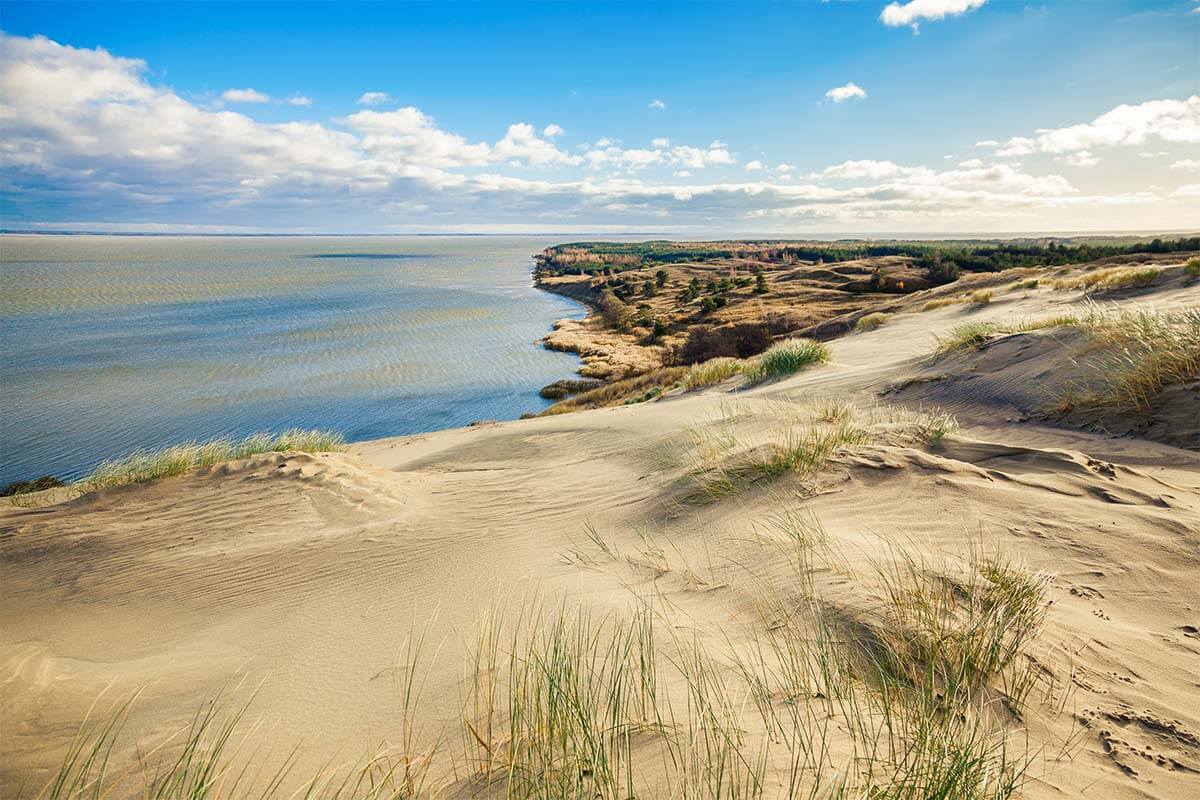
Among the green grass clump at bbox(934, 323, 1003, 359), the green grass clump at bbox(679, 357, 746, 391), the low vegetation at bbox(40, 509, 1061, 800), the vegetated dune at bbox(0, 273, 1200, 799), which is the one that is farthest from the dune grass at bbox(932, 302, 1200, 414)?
the green grass clump at bbox(679, 357, 746, 391)

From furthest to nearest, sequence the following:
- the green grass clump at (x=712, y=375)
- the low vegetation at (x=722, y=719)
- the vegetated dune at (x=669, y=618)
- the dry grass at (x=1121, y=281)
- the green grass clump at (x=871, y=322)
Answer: the green grass clump at (x=871, y=322) < the green grass clump at (x=712, y=375) < the dry grass at (x=1121, y=281) < the vegetated dune at (x=669, y=618) < the low vegetation at (x=722, y=719)

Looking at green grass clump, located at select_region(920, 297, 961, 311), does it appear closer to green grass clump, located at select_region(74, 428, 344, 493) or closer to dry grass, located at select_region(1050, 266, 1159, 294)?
dry grass, located at select_region(1050, 266, 1159, 294)

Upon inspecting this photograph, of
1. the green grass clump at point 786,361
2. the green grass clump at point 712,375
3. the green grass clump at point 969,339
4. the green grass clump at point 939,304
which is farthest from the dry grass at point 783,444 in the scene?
the green grass clump at point 939,304

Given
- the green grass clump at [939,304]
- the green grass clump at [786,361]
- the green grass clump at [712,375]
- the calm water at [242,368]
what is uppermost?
the green grass clump at [939,304]

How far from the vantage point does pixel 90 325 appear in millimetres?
43531

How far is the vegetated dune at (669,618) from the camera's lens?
2023 mm

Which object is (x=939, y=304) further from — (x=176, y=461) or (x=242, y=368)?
(x=242, y=368)

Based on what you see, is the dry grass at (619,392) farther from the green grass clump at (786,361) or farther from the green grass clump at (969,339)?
the green grass clump at (969,339)

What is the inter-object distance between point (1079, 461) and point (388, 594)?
555 centimetres

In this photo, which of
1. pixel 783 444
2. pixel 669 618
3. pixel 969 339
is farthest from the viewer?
pixel 969 339

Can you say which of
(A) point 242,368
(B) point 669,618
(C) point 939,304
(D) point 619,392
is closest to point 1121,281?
(C) point 939,304

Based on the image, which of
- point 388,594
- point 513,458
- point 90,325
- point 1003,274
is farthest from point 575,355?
point 90,325

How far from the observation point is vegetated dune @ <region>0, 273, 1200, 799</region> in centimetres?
202

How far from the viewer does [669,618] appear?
315 cm
